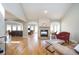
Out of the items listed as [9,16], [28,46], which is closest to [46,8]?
[9,16]

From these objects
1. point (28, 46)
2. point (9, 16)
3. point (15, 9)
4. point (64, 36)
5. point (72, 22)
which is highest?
point (15, 9)

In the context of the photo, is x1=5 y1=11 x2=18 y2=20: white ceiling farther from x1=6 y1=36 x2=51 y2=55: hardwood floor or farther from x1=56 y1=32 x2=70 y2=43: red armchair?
x1=56 y1=32 x2=70 y2=43: red armchair

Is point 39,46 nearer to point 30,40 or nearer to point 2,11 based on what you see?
point 30,40

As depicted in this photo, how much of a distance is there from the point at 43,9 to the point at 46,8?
0.08 metres

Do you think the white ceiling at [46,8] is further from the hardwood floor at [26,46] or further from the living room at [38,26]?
the hardwood floor at [26,46]

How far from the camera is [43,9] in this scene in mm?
3842

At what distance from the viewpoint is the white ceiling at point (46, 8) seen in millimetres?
3729

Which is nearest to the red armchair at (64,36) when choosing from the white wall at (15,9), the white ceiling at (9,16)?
the white wall at (15,9)

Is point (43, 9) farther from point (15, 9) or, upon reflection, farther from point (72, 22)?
point (72, 22)

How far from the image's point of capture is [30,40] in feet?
13.2

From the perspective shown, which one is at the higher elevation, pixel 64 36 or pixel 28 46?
pixel 64 36

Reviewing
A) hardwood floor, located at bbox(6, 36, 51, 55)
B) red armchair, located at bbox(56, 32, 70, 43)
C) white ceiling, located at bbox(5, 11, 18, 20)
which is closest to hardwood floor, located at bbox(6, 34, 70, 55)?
hardwood floor, located at bbox(6, 36, 51, 55)
